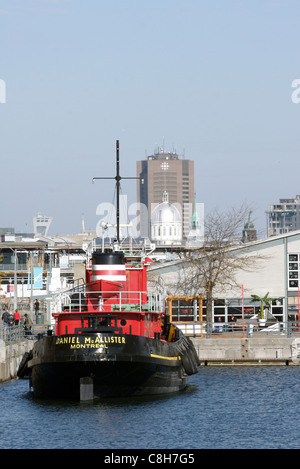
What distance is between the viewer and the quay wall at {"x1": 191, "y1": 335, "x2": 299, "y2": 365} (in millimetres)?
57094

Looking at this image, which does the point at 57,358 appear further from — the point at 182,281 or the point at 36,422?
the point at 182,281

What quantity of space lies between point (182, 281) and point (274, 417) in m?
32.5

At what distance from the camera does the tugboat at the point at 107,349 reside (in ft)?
128

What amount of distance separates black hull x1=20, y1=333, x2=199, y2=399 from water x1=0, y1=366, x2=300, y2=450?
1.59 ft

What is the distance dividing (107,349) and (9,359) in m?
11.7

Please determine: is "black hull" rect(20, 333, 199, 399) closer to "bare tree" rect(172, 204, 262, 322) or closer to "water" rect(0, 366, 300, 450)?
"water" rect(0, 366, 300, 450)

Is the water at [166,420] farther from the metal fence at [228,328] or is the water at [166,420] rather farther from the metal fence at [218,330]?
the metal fence at [228,328]

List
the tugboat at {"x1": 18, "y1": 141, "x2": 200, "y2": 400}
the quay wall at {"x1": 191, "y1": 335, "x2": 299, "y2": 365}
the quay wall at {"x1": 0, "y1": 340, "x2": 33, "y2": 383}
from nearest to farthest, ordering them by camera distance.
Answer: the tugboat at {"x1": 18, "y1": 141, "x2": 200, "y2": 400}
the quay wall at {"x1": 0, "y1": 340, "x2": 33, "y2": 383}
the quay wall at {"x1": 191, "y1": 335, "x2": 299, "y2": 365}

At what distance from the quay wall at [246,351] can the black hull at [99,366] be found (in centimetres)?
1516

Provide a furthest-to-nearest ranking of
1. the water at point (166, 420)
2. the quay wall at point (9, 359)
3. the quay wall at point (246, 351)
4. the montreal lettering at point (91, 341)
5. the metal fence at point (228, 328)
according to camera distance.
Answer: the metal fence at point (228, 328)
the quay wall at point (246, 351)
the quay wall at point (9, 359)
the montreal lettering at point (91, 341)
the water at point (166, 420)

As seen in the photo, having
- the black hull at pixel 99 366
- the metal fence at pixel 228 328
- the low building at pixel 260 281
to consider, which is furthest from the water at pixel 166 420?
the low building at pixel 260 281

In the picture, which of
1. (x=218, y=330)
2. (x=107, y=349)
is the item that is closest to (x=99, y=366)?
(x=107, y=349)

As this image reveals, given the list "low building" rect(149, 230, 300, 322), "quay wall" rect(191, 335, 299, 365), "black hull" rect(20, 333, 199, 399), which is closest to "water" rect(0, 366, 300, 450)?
"black hull" rect(20, 333, 199, 399)

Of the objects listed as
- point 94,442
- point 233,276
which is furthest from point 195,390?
point 233,276
